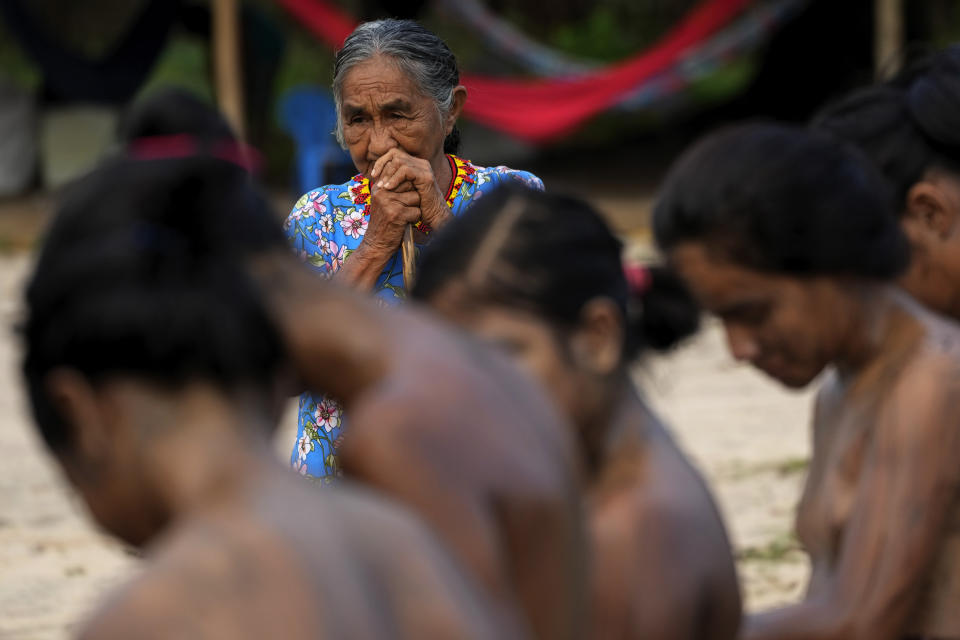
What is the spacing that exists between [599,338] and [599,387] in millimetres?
73

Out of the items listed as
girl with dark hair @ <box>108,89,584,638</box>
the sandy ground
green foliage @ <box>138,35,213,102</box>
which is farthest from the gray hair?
green foliage @ <box>138,35,213,102</box>

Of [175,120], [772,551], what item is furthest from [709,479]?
[175,120]

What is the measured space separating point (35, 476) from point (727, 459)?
3.04 m

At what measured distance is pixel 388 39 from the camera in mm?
3717

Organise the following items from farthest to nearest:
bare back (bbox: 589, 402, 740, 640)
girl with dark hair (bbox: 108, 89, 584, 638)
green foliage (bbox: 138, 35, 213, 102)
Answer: green foliage (bbox: 138, 35, 213, 102) → bare back (bbox: 589, 402, 740, 640) → girl with dark hair (bbox: 108, 89, 584, 638)

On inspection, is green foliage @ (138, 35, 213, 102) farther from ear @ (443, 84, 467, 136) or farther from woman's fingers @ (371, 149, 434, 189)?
woman's fingers @ (371, 149, 434, 189)

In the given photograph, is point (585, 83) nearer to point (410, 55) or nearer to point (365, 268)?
point (410, 55)

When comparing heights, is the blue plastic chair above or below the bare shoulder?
below

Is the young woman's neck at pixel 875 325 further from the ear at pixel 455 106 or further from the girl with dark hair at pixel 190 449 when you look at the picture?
the ear at pixel 455 106

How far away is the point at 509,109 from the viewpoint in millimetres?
11562

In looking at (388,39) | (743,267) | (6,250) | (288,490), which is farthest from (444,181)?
(6,250)

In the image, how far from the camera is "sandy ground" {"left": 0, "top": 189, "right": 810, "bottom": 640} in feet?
17.7

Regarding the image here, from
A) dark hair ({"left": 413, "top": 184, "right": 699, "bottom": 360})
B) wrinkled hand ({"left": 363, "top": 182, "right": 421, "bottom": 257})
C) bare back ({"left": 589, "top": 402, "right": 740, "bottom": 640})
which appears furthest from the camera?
wrinkled hand ({"left": 363, "top": 182, "right": 421, "bottom": 257})

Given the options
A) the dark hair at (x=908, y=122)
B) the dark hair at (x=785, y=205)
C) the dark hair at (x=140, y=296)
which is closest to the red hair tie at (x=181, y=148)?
the dark hair at (x=140, y=296)
